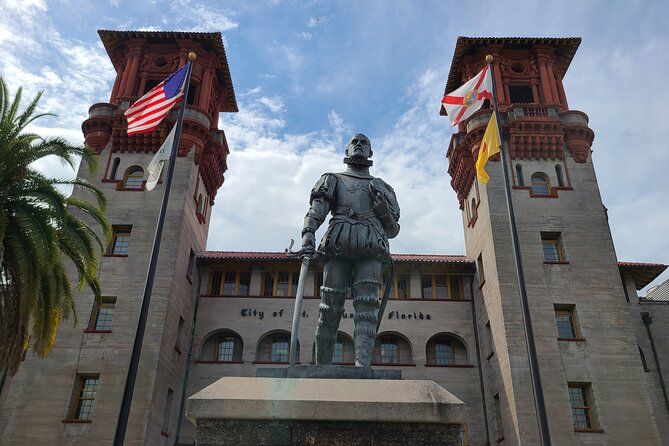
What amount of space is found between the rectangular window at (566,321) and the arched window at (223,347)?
51.6 ft

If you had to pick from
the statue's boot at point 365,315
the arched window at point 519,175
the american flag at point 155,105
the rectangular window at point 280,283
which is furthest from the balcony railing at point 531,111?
the statue's boot at point 365,315

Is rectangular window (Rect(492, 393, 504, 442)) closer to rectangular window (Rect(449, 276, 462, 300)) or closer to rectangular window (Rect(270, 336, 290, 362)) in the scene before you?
rectangular window (Rect(449, 276, 462, 300))

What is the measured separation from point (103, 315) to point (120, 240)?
13.1 feet

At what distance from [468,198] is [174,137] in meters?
21.4

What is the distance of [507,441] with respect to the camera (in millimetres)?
24422

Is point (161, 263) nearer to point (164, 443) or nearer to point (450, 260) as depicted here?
point (164, 443)

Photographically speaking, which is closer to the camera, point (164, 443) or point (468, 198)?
point (164, 443)

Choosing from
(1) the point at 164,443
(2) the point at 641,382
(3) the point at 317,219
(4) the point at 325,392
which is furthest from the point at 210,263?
(4) the point at 325,392

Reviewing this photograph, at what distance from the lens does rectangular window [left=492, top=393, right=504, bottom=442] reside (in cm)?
2567

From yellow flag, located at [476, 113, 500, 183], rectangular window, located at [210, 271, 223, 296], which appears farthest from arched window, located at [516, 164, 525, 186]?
rectangular window, located at [210, 271, 223, 296]

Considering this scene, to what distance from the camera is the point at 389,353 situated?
30156mm

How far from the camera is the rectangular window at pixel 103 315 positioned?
25625 mm

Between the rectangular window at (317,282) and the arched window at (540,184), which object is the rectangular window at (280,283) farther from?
the arched window at (540,184)

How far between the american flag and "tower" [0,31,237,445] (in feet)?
35.2
